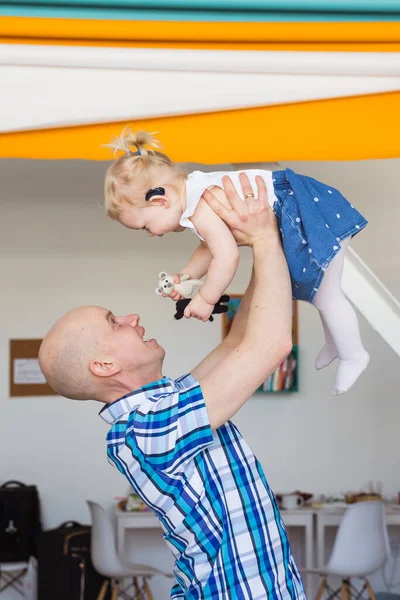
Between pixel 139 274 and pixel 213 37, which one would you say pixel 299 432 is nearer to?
pixel 139 274

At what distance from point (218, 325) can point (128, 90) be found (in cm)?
359

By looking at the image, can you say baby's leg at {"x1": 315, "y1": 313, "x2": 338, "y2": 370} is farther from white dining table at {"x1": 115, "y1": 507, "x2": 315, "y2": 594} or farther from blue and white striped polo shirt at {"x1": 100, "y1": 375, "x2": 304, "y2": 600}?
white dining table at {"x1": 115, "y1": 507, "x2": 315, "y2": 594}

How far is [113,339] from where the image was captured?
1.89 meters

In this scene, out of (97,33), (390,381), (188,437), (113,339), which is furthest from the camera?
(390,381)

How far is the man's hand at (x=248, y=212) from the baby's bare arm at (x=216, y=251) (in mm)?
19

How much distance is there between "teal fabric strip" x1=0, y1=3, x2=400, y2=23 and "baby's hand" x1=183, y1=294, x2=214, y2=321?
0.87 m

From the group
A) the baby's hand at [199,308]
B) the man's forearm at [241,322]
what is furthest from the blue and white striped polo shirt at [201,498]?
the man's forearm at [241,322]

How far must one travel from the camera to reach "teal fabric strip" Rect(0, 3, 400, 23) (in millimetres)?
2205

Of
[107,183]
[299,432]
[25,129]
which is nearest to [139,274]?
[299,432]

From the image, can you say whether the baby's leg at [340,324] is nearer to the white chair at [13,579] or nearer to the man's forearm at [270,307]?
the man's forearm at [270,307]

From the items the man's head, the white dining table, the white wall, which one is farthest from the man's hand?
the white wall

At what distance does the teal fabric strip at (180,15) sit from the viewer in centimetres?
221

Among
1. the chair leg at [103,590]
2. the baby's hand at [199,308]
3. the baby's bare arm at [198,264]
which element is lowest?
the chair leg at [103,590]

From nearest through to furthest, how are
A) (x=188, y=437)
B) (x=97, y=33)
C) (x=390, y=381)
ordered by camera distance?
(x=188, y=437)
(x=97, y=33)
(x=390, y=381)
